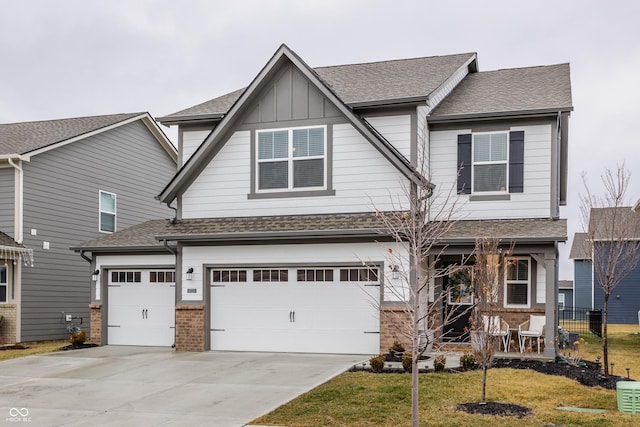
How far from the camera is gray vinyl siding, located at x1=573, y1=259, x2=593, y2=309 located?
4199 cm

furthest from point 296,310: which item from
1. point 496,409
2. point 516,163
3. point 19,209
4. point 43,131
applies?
point 43,131

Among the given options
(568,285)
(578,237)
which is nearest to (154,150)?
(578,237)

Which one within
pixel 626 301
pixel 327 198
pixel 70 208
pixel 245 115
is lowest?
pixel 626 301

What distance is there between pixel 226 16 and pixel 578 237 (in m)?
30.4

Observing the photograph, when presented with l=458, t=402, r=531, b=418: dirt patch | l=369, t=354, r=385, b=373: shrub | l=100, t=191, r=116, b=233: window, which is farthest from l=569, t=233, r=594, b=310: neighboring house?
l=458, t=402, r=531, b=418: dirt patch

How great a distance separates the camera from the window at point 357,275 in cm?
1792

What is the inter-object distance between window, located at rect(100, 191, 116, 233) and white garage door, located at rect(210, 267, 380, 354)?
9.05 meters

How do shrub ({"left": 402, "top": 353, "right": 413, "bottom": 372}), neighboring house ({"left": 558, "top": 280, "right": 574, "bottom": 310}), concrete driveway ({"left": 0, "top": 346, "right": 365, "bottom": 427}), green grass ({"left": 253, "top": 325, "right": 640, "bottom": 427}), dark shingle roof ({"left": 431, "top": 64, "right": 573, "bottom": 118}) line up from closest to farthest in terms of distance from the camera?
green grass ({"left": 253, "top": 325, "right": 640, "bottom": 427}), concrete driveway ({"left": 0, "top": 346, "right": 365, "bottom": 427}), shrub ({"left": 402, "top": 353, "right": 413, "bottom": 372}), dark shingle roof ({"left": 431, "top": 64, "right": 573, "bottom": 118}), neighboring house ({"left": 558, "top": 280, "right": 574, "bottom": 310})

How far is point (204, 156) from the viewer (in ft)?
64.1

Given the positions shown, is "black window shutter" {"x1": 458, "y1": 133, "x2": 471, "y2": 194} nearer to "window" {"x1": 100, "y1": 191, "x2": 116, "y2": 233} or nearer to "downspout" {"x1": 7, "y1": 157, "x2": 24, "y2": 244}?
"downspout" {"x1": 7, "y1": 157, "x2": 24, "y2": 244}

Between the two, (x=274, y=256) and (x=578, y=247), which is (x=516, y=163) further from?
(x=578, y=247)

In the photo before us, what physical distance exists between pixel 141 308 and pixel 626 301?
2754 centimetres

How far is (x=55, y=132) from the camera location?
1019 inches

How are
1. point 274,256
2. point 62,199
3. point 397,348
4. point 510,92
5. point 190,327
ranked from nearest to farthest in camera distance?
point 397,348, point 274,256, point 190,327, point 510,92, point 62,199
